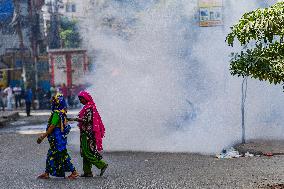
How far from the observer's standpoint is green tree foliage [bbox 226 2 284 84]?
7117 millimetres

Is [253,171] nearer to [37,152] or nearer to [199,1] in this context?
[37,152]

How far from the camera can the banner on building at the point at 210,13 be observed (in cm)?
1928

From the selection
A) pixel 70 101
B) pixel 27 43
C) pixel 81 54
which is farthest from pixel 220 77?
pixel 27 43

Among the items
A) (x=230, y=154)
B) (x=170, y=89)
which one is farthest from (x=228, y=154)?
(x=170, y=89)

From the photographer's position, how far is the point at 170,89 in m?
15.8

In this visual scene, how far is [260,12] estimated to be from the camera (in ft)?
23.7

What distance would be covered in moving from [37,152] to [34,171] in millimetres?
3495

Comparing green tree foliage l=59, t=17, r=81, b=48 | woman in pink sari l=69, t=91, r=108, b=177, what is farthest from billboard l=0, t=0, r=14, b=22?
woman in pink sari l=69, t=91, r=108, b=177

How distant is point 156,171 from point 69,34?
39652 mm

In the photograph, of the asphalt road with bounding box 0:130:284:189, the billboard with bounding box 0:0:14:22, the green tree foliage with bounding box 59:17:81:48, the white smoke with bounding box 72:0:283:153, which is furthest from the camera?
the billboard with bounding box 0:0:14:22

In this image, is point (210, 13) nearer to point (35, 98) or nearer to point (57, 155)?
point (57, 155)

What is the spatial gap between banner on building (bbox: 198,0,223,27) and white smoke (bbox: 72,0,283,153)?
0.85 metres

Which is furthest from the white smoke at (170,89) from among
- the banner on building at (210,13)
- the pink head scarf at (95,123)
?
the pink head scarf at (95,123)

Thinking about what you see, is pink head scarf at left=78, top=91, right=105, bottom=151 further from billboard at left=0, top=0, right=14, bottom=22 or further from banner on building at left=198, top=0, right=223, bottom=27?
billboard at left=0, top=0, right=14, bottom=22
